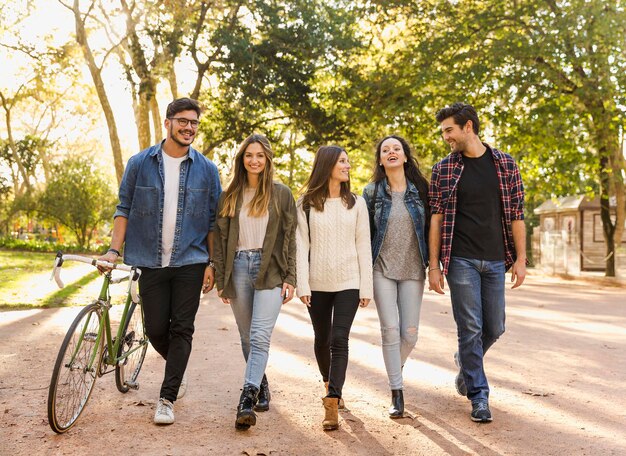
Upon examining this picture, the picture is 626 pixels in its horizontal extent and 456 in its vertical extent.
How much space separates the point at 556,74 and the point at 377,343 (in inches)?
542

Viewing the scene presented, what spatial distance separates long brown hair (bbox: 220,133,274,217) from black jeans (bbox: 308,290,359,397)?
29.0 inches

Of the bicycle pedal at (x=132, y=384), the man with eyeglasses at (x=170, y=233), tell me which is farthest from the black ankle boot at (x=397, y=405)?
the bicycle pedal at (x=132, y=384)

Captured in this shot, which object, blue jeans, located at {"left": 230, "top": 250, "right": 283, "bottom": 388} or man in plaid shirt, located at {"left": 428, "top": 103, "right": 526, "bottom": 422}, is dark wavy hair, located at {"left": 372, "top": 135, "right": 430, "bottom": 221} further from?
blue jeans, located at {"left": 230, "top": 250, "right": 283, "bottom": 388}

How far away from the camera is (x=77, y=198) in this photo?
1259 inches

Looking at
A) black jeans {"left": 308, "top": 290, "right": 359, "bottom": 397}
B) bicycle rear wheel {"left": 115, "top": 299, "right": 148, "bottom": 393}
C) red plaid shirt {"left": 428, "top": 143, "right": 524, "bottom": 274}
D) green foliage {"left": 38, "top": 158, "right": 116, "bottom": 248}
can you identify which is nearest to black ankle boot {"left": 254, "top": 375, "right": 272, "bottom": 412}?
black jeans {"left": 308, "top": 290, "right": 359, "bottom": 397}

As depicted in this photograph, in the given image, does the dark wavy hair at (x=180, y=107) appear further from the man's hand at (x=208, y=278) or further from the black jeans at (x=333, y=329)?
the black jeans at (x=333, y=329)

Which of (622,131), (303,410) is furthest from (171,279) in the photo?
(622,131)

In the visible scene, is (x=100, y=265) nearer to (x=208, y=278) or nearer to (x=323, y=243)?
(x=208, y=278)

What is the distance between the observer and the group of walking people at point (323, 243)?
5336 mm

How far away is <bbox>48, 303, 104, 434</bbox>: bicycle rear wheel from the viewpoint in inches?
184

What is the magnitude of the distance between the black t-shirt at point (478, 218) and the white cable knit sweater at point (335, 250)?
2.20 ft

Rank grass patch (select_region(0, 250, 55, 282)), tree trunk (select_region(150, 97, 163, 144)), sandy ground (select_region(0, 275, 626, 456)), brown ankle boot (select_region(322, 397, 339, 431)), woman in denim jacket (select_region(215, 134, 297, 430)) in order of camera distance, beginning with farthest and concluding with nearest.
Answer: tree trunk (select_region(150, 97, 163, 144))
grass patch (select_region(0, 250, 55, 282))
woman in denim jacket (select_region(215, 134, 297, 430))
brown ankle boot (select_region(322, 397, 339, 431))
sandy ground (select_region(0, 275, 626, 456))

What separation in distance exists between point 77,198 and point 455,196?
2851 centimetres

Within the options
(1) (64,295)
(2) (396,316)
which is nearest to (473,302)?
(2) (396,316)
